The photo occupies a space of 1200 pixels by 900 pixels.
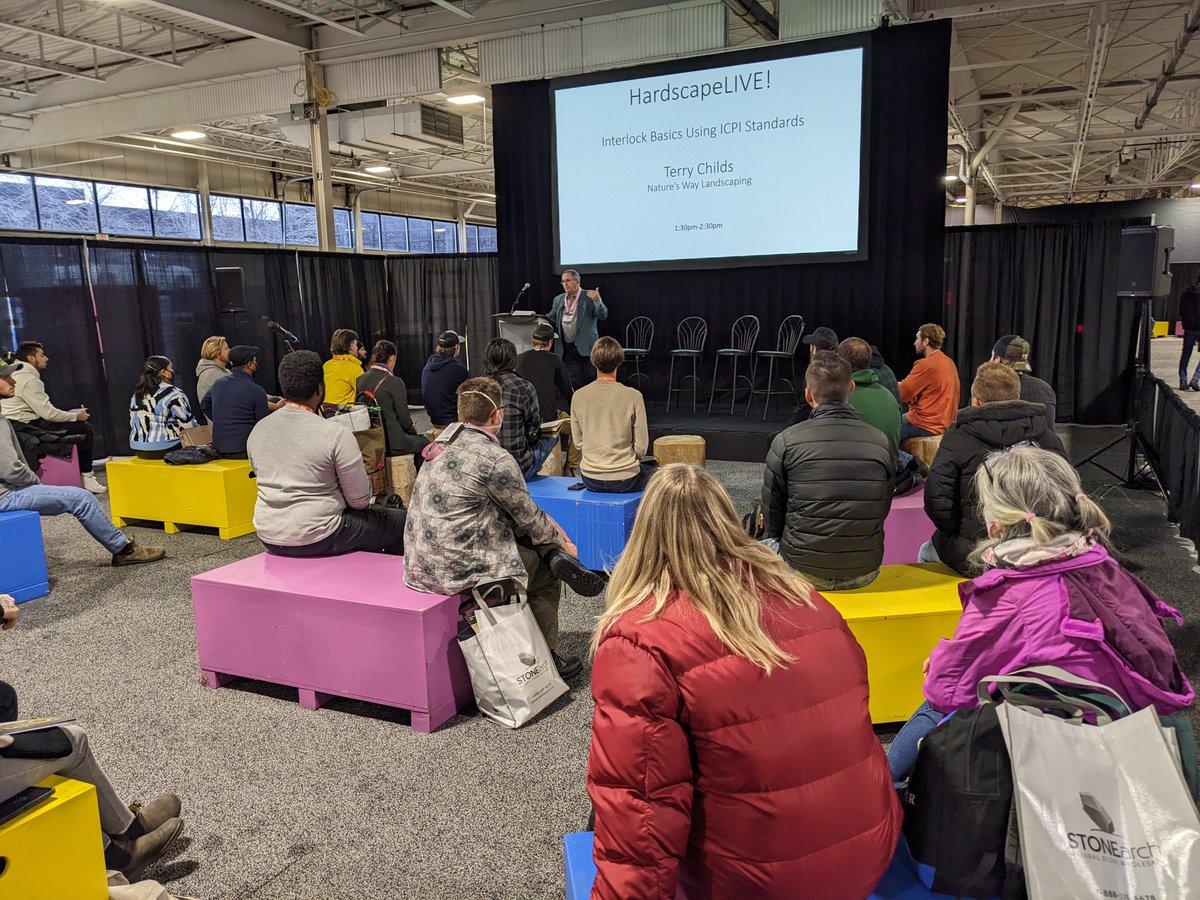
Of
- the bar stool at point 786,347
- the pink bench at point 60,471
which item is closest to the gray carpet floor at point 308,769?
the pink bench at point 60,471

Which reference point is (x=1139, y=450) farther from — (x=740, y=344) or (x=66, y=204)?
(x=66, y=204)

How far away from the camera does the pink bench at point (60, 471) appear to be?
6.39m

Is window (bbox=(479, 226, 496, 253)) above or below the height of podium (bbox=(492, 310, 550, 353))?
above

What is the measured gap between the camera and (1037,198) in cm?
2298

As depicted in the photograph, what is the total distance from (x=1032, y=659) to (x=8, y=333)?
8210 mm

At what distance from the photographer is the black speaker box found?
6.19 metres

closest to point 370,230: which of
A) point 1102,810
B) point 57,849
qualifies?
point 57,849

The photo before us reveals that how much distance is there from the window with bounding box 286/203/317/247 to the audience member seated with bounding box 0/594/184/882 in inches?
668

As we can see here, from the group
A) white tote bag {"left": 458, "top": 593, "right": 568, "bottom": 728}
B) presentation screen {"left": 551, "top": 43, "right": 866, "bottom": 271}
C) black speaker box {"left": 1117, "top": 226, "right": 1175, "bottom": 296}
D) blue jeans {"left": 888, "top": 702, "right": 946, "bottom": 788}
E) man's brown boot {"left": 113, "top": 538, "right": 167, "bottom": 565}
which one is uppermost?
presentation screen {"left": 551, "top": 43, "right": 866, "bottom": 271}

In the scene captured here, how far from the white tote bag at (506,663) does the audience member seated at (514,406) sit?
1684 mm

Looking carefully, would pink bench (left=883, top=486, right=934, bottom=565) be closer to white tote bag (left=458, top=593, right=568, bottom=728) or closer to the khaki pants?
the khaki pants

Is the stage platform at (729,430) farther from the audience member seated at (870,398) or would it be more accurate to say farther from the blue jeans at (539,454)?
the audience member seated at (870,398)

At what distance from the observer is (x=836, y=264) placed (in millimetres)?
7840

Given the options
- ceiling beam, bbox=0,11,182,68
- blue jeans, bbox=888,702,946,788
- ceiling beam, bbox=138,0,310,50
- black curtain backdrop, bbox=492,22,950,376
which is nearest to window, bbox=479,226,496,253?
ceiling beam, bbox=0,11,182,68
